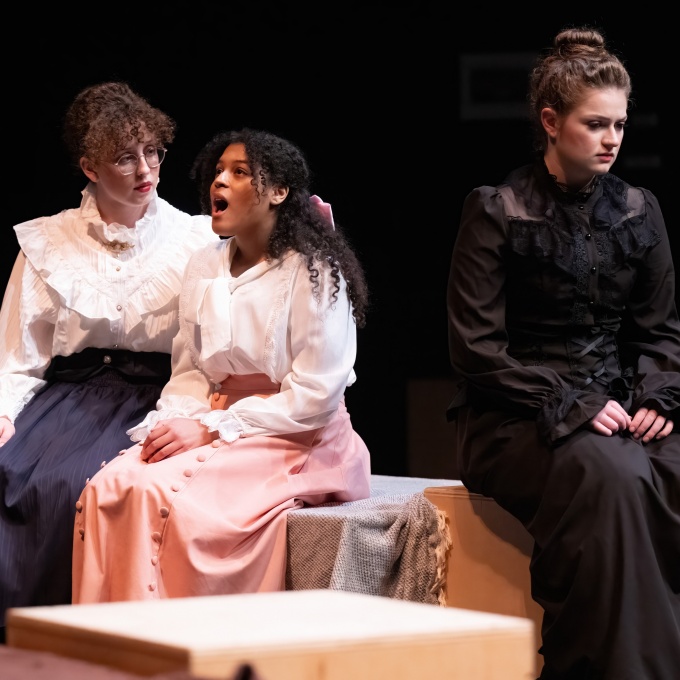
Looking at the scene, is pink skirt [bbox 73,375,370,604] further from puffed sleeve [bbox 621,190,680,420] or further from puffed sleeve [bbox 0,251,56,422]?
puffed sleeve [bbox 621,190,680,420]

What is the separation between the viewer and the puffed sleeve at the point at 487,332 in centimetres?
304

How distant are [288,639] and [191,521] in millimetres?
1555

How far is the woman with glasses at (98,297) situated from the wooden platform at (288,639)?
5.77 feet

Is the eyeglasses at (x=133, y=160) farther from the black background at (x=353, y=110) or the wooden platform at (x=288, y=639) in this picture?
the wooden platform at (x=288, y=639)

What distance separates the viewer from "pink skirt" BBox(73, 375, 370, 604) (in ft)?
10.6

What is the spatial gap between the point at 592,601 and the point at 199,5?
3212mm

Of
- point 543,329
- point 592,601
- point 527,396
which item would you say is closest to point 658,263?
point 543,329

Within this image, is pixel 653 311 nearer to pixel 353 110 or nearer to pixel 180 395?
pixel 180 395

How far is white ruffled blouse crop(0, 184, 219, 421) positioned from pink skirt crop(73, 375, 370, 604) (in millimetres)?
534

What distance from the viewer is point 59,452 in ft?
12.0

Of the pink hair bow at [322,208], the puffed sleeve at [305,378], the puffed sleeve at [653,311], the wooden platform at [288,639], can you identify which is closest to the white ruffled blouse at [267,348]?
the puffed sleeve at [305,378]

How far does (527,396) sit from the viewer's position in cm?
303

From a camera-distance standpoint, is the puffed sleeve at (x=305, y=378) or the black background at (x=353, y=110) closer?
the puffed sleeve at (x=305, y=378)

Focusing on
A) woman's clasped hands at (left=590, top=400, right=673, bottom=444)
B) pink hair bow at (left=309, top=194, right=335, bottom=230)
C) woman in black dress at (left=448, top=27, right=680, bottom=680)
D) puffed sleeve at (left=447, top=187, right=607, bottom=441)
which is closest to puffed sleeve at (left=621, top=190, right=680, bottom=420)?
woman in black dress at (left=448, top=27, right=680, bottom=680)
